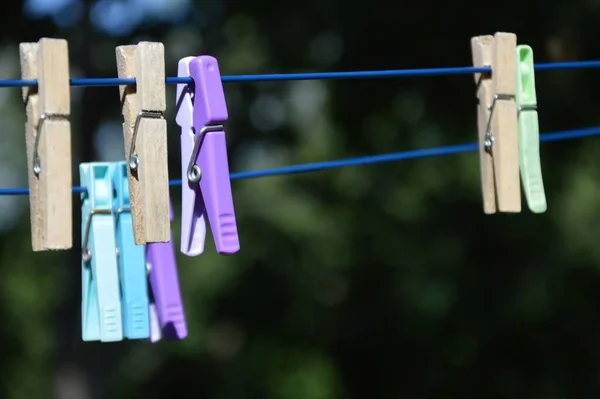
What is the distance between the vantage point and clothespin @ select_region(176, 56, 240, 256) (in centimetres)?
211

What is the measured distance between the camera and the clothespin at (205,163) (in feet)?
6.91

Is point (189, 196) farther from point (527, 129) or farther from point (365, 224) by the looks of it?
point (365, 224)

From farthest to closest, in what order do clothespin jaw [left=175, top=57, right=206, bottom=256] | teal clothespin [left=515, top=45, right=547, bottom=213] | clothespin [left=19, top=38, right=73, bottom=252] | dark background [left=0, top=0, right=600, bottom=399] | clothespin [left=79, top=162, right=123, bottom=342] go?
dark background [left=0, top=0, right=600, bottom=399] < teal clothespin [left=515, top=45, right=547, bottom=213] < clothespin [left=79, top=162, right=123, bottom=342] < clothespin jaw [left=175, top=57, right=206, bottom=256] < clothespin [left=19, top=38, right=73, bottom=252]

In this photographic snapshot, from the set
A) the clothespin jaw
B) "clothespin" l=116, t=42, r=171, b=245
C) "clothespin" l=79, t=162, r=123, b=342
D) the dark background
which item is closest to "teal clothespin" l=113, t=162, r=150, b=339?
"clothespin" l=79, t=162, r=123, b=342

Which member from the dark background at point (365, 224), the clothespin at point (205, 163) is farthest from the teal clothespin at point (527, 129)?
the dark background at point (365, 224)

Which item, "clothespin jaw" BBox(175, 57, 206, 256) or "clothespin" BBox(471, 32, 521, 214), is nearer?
"clothespin jaw" BBox(175, 57, 206, 256)

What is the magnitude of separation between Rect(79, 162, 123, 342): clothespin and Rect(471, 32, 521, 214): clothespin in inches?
32.8

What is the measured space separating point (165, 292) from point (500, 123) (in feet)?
2.69

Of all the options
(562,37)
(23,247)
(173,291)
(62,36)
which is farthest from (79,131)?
(23,247)

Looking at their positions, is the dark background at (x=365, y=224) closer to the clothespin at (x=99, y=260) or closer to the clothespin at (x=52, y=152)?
the clothespin at (x=99, y=260)

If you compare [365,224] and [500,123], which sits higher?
[365,224]

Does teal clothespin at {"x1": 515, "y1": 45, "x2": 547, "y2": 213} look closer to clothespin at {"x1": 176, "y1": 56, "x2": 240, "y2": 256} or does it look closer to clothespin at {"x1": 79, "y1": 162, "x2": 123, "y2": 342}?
clothespin at {"x1": 176, "y1": 56, "x2": 240, "y2": 256}

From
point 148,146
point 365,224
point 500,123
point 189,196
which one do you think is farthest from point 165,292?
point 365,224

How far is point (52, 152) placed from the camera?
200cm
